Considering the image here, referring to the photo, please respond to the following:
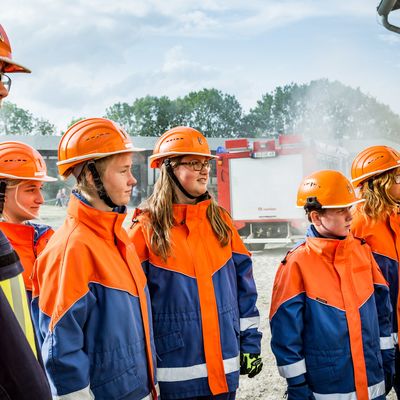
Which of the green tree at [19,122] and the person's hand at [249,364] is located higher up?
the green tree at [19,122]

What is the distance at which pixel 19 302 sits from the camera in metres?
1.17

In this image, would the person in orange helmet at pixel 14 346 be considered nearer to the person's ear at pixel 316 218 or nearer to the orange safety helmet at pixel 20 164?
the person's ear at pixel 316 218

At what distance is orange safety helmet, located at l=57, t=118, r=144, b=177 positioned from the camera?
2.45 meters

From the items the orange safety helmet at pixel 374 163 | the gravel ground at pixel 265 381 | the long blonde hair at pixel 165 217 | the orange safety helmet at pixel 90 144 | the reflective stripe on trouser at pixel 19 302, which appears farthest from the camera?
the gravel ground at pixel 265 381

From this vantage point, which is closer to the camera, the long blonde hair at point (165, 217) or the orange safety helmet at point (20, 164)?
the long blonde hair at point (165, 217)

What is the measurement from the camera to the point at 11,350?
3.46ft

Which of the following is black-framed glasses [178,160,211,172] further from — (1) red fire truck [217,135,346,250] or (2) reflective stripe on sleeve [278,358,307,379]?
(1) red fire truck [217,135,346,250]

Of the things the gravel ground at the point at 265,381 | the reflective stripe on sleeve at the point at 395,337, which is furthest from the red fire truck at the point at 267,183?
the reflective stripe on sleeve at the point at 395,337

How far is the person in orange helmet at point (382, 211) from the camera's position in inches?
128

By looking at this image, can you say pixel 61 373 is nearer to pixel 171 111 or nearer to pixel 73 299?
pixel 73 299

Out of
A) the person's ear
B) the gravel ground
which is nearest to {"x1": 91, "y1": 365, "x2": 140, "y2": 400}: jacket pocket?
the person's ear

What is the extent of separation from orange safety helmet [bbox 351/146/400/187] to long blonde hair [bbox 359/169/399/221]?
0.05 metres

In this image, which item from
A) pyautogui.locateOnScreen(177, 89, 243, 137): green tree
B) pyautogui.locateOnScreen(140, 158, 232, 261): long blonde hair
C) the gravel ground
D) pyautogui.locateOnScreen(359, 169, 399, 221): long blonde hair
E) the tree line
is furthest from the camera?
pyautogui.locateOnScreen(177, 89, 243, 137): green tree

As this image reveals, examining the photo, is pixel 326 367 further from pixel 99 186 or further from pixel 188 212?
pixel 99 186
